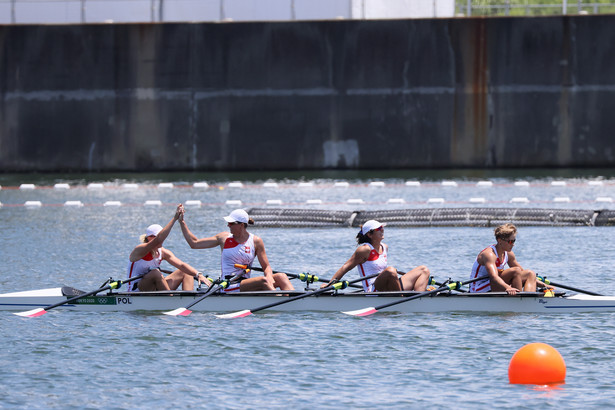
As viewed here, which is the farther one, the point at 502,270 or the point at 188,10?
the point at 188,10

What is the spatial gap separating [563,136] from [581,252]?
14.9 meters

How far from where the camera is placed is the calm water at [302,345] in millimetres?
10836

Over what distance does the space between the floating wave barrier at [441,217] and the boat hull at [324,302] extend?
9.08 metres

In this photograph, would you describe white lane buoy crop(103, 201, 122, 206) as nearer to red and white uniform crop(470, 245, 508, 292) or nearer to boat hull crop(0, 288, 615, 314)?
boat hull crop(0, 288, 615, 314)

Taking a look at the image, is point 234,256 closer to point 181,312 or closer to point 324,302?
point 181,312

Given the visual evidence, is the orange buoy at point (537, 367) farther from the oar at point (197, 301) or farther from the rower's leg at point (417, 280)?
the oar at point (197, 301)

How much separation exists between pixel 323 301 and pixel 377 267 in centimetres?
85

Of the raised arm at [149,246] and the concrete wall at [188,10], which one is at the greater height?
the concrete wall at [188,10]

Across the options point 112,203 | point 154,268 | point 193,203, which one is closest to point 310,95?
point 193,203

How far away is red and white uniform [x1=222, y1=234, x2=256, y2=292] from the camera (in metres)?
14.5

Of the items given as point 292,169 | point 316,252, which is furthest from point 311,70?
point 316,252

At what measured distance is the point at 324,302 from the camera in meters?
14.4

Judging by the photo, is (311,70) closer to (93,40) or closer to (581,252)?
(93,40)

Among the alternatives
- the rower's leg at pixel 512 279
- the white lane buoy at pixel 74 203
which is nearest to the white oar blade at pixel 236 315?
the rower's leg at pixel 512 279
